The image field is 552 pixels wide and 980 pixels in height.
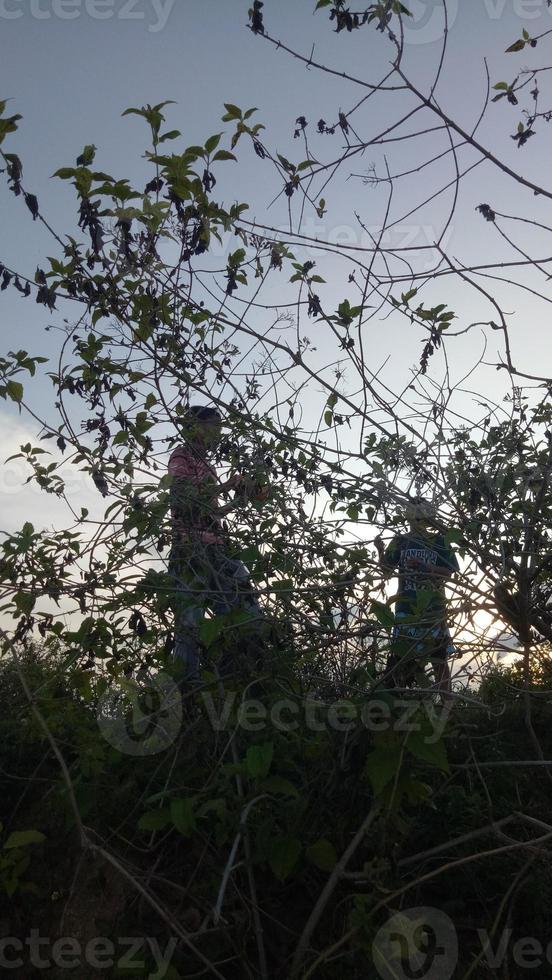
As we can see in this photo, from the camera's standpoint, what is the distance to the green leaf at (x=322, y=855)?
202cm

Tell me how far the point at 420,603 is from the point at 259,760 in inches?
24.5

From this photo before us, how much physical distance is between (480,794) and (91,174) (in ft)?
8.13

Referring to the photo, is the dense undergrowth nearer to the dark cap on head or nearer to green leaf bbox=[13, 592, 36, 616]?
green leaf bbox=[13, 592, 36, 616]

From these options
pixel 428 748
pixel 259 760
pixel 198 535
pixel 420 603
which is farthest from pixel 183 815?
pixel 198 535

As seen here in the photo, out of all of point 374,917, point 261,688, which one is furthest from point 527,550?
point 374,917

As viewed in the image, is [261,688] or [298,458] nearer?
[261,688]

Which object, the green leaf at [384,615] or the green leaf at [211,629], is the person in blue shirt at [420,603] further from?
the green leaf at [211,629]

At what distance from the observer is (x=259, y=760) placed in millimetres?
1994

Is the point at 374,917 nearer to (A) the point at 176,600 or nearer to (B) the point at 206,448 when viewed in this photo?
(A) the point at 176,600

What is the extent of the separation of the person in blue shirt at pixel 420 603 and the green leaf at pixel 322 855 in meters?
0.48

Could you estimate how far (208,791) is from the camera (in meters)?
2.26

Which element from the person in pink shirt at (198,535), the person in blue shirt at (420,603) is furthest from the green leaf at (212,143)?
the person in blue shirt at (420,603)

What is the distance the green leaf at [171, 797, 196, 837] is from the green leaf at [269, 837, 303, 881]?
226mm

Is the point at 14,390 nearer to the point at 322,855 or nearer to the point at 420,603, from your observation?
the point at 420,603
